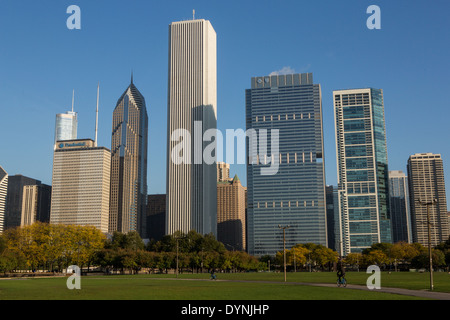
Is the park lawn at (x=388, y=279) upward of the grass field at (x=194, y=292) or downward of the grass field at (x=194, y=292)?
downward

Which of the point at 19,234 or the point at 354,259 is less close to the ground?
the point at 19,234

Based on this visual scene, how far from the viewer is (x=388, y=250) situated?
13575cm

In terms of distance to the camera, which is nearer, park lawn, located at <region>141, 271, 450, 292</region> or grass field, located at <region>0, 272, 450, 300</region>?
grass field, located at <region>0, 272, 450, 300</region>

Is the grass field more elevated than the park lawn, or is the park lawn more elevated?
the grass field

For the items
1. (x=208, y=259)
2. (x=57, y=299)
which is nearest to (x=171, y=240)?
(x=208, y=259)

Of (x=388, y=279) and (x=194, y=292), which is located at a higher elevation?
(x=194, y=292)

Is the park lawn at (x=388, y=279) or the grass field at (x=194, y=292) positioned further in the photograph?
the park lawn at (x=388, y=279)

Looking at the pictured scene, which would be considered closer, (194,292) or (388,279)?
(194,292)
